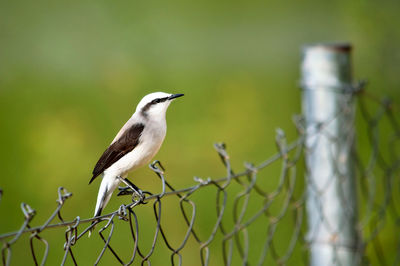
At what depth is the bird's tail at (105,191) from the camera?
156 centimetres

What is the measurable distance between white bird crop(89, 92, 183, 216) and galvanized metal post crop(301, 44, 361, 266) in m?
1.06

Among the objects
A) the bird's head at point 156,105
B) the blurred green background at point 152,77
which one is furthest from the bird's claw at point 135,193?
the blurred green background at point 152,77

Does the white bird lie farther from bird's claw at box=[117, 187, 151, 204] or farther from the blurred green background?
the blurred green background

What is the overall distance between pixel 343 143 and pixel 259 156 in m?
2.79

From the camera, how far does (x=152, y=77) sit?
645 cm

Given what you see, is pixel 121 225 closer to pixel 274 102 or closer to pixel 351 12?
pixel 274 102

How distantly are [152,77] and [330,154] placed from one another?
13.3ft

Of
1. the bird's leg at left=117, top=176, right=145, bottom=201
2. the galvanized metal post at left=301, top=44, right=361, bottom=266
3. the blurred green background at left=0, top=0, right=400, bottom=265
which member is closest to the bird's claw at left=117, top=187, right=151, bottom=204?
the bird's leg at left=117, top=176, right=145, bottom=201

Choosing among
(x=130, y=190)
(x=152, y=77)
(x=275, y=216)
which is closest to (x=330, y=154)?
(x=130, y=190)

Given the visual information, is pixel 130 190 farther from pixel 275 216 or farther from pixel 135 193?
pixel 275 216

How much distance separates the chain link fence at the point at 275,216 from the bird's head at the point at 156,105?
15 cm

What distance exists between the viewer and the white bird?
5.00 ft

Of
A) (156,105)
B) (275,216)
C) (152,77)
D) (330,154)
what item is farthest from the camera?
(152,77)

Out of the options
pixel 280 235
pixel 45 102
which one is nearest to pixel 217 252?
pixel 280 235
